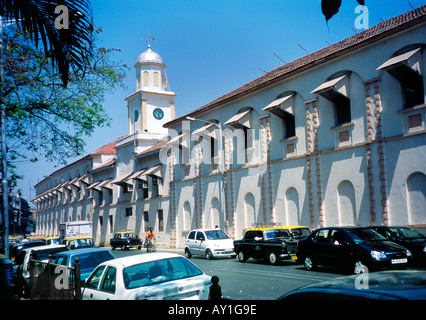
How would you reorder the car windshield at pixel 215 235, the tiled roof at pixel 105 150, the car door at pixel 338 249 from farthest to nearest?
the tiled roof at pixel 105 150, the car windshield at pixel 215 235, the car door at pixel 338 249

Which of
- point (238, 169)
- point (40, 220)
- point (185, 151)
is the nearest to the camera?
point (238, 169)

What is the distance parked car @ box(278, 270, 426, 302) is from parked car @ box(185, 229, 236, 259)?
2091cm

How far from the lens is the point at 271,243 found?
19828 mm

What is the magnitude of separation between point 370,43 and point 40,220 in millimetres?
79187

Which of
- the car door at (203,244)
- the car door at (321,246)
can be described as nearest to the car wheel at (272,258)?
the car door at (321,246)

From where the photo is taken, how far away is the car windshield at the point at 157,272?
742cm

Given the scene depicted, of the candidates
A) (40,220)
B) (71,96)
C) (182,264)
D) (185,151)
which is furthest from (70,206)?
(182,264)

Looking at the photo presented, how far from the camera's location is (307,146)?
2483cm

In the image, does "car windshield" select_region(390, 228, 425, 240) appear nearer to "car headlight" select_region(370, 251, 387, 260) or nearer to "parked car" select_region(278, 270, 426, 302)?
"car headlight" select_region(370, 251, 387, 260)

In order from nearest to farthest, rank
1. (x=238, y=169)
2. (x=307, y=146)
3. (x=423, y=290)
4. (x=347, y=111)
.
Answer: (x=423, y=290)
(x=347, y=111)
(x=307, y=146)
(x=238, y=169)

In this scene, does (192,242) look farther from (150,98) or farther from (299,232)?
(150,98)

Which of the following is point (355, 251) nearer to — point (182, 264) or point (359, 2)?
point (182, 264)

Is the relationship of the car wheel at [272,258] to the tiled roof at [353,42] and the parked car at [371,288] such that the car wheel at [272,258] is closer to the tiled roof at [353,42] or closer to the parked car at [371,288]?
the tiled roof at [353,42]

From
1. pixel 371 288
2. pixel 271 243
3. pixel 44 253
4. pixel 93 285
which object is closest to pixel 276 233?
pixel 271 243
